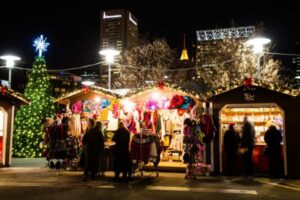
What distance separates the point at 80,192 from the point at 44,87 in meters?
12.2

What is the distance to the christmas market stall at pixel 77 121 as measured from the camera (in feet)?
42.7

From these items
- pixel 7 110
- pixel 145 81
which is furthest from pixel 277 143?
pixel 145 81

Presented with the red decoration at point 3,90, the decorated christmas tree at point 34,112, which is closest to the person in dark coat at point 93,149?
the red decoration at point 3,90

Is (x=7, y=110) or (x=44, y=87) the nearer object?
(x=7, y=110)

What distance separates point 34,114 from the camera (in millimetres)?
19312

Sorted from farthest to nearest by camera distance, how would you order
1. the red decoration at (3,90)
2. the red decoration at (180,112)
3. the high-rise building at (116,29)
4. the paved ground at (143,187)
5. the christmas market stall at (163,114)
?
the high-rise building at (116,29) → the red decoration at (180,112) → the red decoration at (3,90) → the christmas market stall at (163,114) → the paved ground at (143,187)

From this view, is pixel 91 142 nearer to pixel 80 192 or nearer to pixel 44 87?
pixel 80 192

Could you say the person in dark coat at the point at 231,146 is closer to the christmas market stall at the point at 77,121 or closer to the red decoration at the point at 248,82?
the red decoration at the point at 248,82

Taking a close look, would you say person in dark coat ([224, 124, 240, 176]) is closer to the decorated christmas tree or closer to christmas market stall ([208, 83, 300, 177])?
christmas market stall ([208, 83, 300, 177])

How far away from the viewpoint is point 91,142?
10719mm

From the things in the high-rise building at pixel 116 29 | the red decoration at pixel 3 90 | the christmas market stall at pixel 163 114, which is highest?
the high-rise building at pixel 116 29

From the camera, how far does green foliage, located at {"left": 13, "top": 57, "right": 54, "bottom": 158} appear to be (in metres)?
19.1

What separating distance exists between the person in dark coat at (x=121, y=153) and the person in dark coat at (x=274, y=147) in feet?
14.6

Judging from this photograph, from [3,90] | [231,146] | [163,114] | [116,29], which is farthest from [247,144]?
[116,29]
